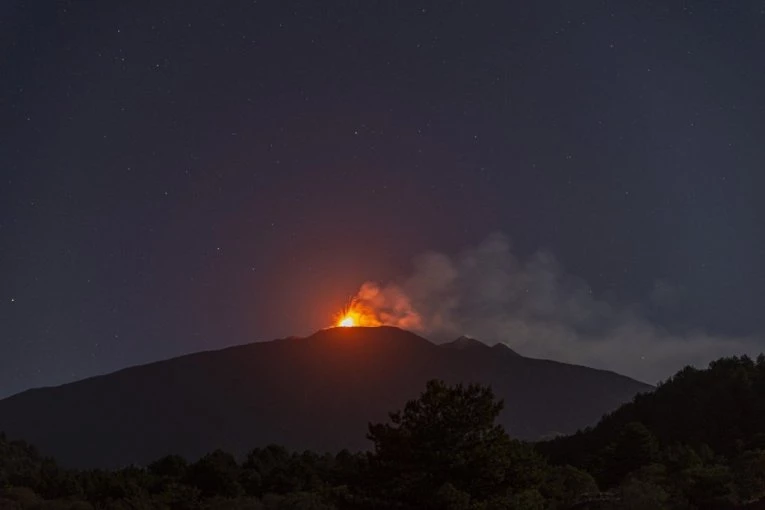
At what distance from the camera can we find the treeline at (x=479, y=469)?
1231 inches

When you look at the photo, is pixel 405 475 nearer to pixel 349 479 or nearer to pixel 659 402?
pixel 349 479

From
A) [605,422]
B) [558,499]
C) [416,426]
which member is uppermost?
[605,422]

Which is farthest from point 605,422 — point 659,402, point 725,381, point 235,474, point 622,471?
point 235,474

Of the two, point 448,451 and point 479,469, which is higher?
point 448,451

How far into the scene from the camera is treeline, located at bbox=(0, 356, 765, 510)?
31266mm

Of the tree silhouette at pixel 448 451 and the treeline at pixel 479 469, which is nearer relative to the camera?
the tree silhouette at pixel 448 451

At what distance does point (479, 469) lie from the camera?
3098 cm

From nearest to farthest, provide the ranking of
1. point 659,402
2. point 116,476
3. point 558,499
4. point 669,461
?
point 558,499 → point 669,461 → point 116,476 → point 659,402

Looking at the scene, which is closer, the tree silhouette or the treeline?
the tree silhouette

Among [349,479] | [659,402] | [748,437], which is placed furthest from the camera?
[659,402]

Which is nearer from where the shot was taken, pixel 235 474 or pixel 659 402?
pixel 235 474

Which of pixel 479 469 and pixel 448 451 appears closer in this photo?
pixel 479 469

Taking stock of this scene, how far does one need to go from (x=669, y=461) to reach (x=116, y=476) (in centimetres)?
5112

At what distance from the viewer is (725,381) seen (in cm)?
10756
